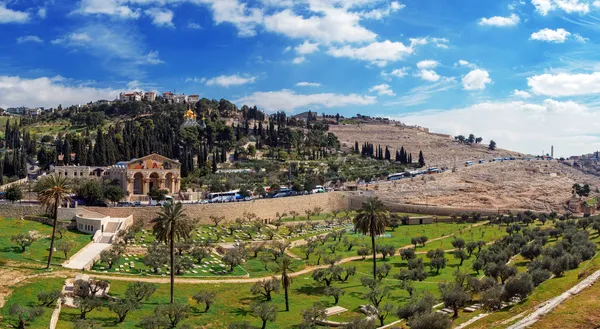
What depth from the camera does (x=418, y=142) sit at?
590 ft

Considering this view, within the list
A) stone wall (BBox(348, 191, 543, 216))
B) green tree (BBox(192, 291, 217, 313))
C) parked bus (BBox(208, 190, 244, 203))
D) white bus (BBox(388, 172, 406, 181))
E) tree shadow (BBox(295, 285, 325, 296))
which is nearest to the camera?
green tree (BBox(192, 291, 217, 313))

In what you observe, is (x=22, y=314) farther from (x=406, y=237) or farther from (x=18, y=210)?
(x=406, y=237)

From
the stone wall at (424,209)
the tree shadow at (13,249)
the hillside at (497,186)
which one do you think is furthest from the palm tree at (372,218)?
the hillside at (497,186)

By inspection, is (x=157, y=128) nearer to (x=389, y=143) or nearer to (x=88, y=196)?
(x=88, y=196)

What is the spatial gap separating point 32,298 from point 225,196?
4454 cm

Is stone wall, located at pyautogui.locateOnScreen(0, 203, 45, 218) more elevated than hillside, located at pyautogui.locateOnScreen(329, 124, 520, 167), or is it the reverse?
hillside, located at pyautogui.locateOnScreen(329, 124, 520, 167)

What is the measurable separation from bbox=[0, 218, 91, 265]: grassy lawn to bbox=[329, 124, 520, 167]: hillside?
11481cm

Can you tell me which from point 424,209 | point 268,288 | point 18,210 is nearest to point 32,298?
point 268,288

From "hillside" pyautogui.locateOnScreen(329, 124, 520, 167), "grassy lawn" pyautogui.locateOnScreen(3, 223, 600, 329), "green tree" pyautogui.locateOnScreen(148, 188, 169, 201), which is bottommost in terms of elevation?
"grassy lawn" pyautogui.locateOnScreen(3, 223, 600, 329)

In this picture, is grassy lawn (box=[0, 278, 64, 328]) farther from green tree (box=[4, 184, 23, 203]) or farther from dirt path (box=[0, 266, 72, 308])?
green tree (box=[4, 184, 23, 203])

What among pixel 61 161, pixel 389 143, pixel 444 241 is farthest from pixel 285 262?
pixel 389 143

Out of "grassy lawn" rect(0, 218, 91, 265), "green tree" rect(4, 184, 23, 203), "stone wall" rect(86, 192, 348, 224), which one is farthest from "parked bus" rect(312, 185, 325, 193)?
"green tree" rect(4, 184, 23, 203)

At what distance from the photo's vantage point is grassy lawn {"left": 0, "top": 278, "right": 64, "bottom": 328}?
2466cm

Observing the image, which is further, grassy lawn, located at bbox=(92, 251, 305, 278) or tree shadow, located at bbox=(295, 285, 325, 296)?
grassy lawn, located at bbox=(92, 251, 305, 278)
